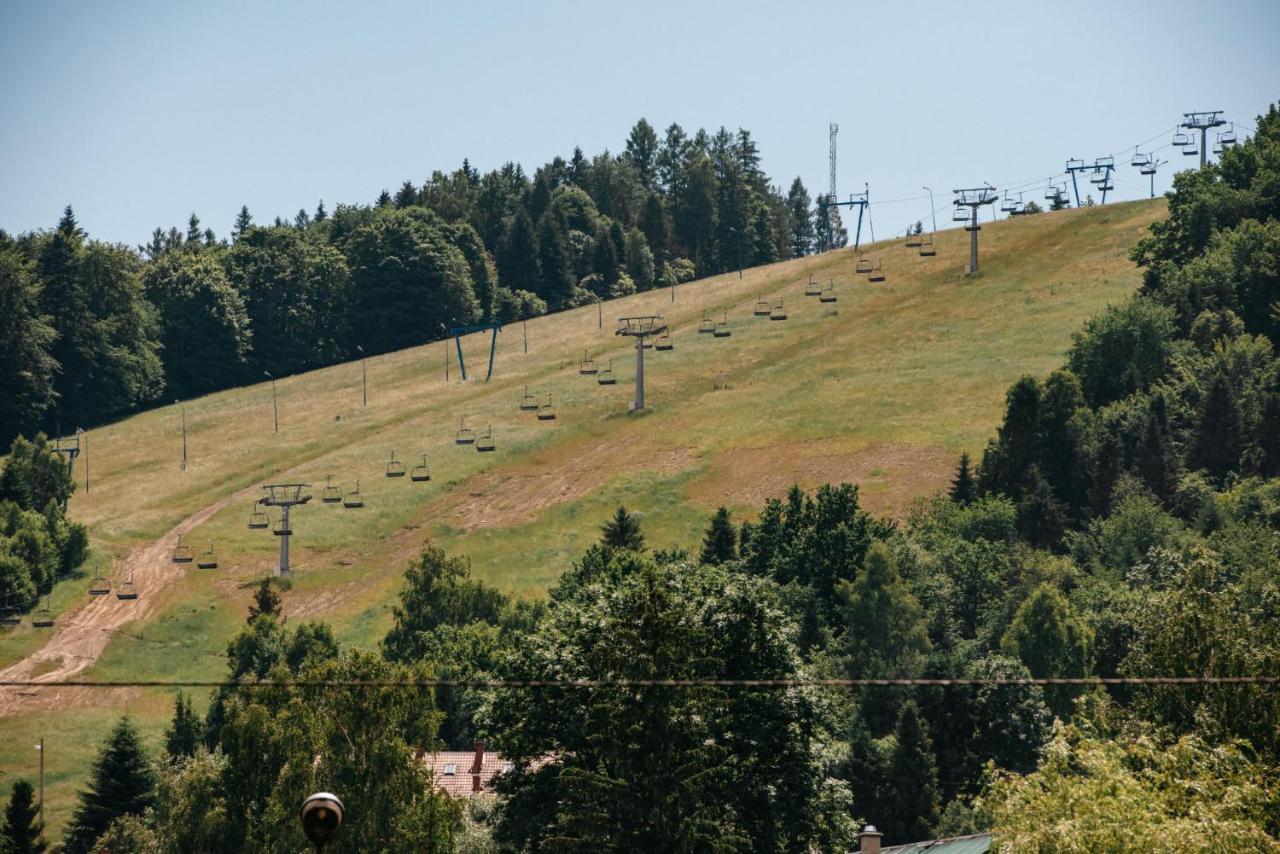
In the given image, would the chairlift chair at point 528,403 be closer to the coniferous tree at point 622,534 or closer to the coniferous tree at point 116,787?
the coniferous tree at point 622,534

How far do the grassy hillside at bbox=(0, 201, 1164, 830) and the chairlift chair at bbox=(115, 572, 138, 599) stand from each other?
172 cm

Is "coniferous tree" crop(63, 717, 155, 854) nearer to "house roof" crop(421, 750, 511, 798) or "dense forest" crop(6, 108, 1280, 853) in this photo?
"dense forest" crop(6, 108, 1280, 853)

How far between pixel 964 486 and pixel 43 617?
62.4 meters

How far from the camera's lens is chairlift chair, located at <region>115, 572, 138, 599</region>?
428 ft

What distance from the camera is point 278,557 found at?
141 meters

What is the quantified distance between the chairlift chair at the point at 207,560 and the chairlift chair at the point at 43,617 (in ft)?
34.0

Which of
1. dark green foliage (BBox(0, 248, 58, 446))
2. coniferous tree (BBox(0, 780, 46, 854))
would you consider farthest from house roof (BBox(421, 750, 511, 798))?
dark green foliage (BBox(0, 248, 58, 446))

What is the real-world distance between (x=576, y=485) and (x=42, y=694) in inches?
1687

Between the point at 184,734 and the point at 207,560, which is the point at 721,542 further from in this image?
the point at 184,734

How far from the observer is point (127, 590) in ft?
444

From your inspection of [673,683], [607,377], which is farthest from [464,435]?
[673,683]

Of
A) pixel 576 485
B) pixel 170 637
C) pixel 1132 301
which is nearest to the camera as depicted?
pixel 170 637

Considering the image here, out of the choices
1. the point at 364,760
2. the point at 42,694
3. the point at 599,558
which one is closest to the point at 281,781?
the point at 364,760

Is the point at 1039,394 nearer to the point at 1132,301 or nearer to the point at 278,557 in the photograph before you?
the point at 1132,301
